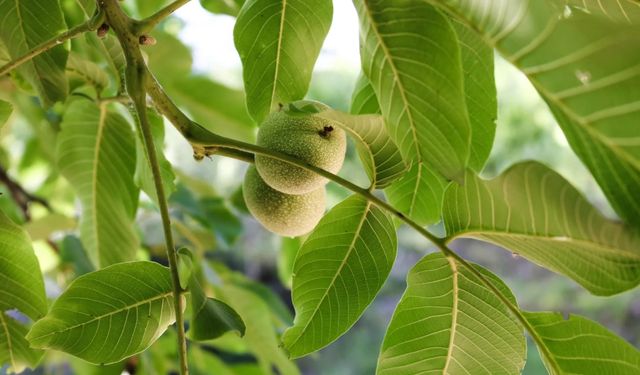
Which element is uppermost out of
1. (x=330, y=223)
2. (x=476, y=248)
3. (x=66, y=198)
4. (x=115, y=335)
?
(x=476, y=248)

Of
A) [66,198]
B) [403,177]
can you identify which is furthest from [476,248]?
[403,177]

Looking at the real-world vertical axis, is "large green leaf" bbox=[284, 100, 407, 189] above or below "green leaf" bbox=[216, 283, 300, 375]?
below

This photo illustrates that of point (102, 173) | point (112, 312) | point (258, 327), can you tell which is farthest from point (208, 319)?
point (258, 327)

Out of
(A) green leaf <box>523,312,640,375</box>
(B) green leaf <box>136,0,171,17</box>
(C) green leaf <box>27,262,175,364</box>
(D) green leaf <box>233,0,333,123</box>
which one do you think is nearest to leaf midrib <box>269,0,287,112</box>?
(D) green leaf <box>233,0,333,123</box>

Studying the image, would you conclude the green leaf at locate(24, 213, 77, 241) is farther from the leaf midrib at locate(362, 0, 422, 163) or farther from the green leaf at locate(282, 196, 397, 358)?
the leaf midrib at locate(362, 0, 422, 163)

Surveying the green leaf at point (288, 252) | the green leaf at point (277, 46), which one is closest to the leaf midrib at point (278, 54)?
the green leaf at point (277, 46)

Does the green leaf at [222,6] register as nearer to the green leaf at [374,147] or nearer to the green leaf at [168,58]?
the green leaf at [168,58]

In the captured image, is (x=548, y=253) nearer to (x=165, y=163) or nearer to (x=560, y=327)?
(x=560, y=327)
